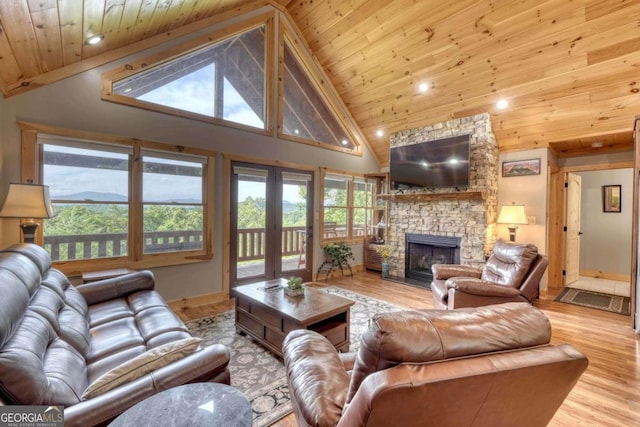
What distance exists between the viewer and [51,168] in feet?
9.82

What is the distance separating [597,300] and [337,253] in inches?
159

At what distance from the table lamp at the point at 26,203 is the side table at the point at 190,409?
2317 millimetres

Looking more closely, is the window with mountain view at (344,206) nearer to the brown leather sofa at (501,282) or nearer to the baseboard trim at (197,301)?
the baseboard trim at (197,301)

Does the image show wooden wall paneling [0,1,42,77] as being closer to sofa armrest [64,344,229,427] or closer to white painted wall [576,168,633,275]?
sofa armrest [64,344,229,427]

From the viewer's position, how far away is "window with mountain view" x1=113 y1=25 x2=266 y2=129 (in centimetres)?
362

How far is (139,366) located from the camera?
129 cm

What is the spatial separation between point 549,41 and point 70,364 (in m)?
5.24

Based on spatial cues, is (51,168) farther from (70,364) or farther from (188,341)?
(188,341)

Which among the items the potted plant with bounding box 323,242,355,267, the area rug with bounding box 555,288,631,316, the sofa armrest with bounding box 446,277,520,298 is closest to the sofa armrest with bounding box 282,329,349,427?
the sofa armrest with bounding box 446,277,520,298

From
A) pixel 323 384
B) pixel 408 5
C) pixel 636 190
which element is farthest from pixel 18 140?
pixel 636 190

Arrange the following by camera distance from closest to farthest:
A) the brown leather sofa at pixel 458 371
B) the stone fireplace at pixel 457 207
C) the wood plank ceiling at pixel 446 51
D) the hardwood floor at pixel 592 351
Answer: the brown leather sofa at pixel 458 371 < the hardwood floor at pixel 592 351 < the wood plank ceiling at pixel 446 51 < the stone fireplace at pixel 457 207

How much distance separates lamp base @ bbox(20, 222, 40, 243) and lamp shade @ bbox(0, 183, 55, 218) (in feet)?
0.85

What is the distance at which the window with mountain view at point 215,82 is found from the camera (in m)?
3.62

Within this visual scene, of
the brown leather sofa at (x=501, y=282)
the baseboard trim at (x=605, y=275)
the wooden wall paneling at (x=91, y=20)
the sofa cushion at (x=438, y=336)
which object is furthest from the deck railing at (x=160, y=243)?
the baseboard trim at (x=605, y=275)
